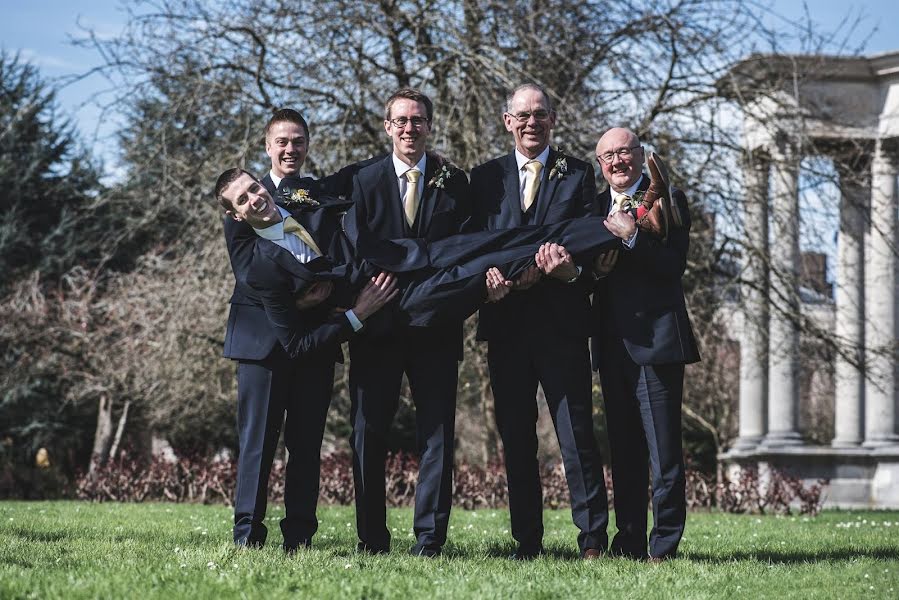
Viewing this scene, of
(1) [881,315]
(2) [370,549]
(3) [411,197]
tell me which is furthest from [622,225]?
(1) [881,315]

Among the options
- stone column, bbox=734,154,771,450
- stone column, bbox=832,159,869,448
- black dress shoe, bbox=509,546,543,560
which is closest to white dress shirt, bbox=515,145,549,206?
black dress shoe, bbox=509,546,543,560

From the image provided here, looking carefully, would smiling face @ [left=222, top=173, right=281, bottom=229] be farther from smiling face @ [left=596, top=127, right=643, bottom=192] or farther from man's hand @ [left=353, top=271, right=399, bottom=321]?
smiling face @ [left=596, top=127, right=643, bottom=192]

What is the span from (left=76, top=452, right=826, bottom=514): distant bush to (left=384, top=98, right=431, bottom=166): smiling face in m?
8.37

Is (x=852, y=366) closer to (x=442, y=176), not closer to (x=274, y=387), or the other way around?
(x=442, y=176)

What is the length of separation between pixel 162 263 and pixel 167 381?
9.02ft

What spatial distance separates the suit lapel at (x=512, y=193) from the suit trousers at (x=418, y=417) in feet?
2.30

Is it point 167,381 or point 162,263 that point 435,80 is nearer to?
point 162,263

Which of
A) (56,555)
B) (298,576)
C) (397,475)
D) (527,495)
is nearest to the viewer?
(298,576)

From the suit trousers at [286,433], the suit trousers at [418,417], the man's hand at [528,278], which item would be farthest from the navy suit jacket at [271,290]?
the man's hand at [528,278]

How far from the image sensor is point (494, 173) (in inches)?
233

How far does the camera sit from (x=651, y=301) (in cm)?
563

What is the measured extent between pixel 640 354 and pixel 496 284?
2.65 feet

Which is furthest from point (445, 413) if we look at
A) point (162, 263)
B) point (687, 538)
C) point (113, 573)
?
point (162, 263)

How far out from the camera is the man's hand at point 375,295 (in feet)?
18.1
